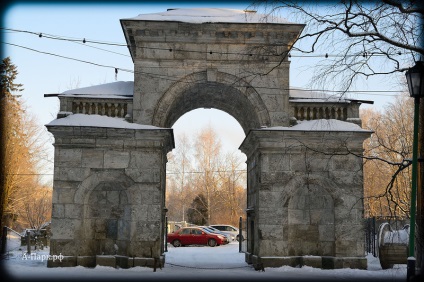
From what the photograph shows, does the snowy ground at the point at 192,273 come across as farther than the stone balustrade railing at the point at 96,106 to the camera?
No

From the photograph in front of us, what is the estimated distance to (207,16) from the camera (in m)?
17.5

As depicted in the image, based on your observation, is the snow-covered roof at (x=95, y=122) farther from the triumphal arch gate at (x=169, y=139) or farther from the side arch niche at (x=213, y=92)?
the side arch niche at (x=213, y=92)

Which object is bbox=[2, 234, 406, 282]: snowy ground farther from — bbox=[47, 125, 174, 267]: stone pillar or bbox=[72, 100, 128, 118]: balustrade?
bbox=[72, 100, 128, 118]: balustrade

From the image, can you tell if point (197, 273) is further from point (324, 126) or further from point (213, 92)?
point (213, 92)

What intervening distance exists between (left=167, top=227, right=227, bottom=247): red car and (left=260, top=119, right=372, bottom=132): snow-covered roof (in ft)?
53.4

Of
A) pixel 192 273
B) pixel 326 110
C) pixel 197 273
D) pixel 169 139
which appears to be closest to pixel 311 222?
pixel 326 110

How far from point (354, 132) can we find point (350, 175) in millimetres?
1449

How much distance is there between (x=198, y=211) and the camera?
47938mm

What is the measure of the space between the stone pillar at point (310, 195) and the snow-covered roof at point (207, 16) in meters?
3.85

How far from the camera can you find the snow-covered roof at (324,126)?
16750mm

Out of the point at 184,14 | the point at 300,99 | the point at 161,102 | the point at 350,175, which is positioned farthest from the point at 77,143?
the point at 350,175

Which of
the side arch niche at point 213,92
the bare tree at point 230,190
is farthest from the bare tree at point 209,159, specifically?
the side arch niche at point 213,92

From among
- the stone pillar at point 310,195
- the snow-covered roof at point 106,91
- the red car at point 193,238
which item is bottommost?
the red car at point 193,238

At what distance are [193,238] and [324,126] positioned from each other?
55.3 ft
